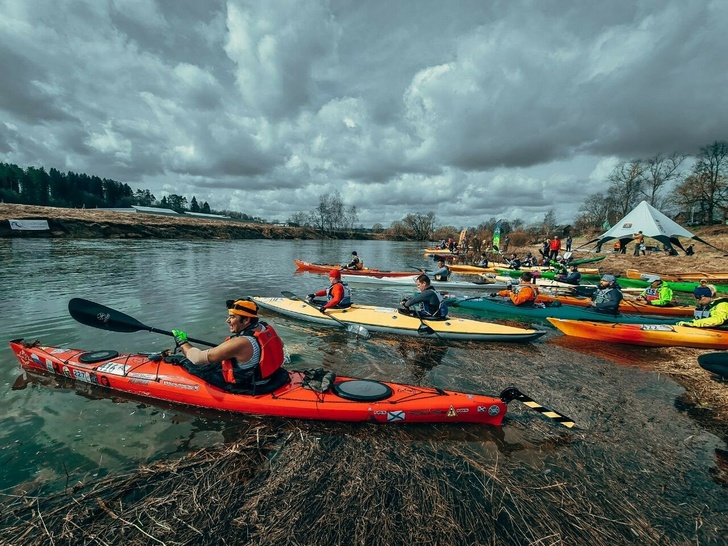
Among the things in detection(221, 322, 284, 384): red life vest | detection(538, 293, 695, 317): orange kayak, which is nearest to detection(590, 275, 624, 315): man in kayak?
detection(538, 293, 695, 317): orange kayak

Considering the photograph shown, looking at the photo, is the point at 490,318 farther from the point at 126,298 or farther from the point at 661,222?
the point at 661,222

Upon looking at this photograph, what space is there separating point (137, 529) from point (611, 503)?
200 inches

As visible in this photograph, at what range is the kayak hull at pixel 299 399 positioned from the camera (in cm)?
481

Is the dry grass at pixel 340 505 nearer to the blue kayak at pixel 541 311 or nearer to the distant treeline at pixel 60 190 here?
the blue kayak at pixel 541 311

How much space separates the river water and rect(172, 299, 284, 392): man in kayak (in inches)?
25.4

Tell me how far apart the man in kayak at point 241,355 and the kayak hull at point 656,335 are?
9173 mm

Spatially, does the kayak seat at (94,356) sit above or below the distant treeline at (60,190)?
below

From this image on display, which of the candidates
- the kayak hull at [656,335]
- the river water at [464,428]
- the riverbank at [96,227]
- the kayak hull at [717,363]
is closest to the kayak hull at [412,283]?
the river water at [464,428]

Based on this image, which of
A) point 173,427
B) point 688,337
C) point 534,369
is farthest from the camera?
point 688,337

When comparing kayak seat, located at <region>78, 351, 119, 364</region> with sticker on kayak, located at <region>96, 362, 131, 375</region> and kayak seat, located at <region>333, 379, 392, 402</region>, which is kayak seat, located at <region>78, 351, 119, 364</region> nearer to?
sticker on kayak, located at <region>96, 362, 131, 375</region>

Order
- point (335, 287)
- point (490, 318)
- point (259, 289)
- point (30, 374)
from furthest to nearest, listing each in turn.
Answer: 1. point (259, 289)
2. point (490, 318)
3. point (335, 287)
4. point (30, 374)

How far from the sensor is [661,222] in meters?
20.6

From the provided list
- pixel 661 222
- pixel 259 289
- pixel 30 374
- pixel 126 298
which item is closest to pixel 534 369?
pixel 30 374

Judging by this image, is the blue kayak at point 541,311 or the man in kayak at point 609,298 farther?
the man in kayak at point 609,298
